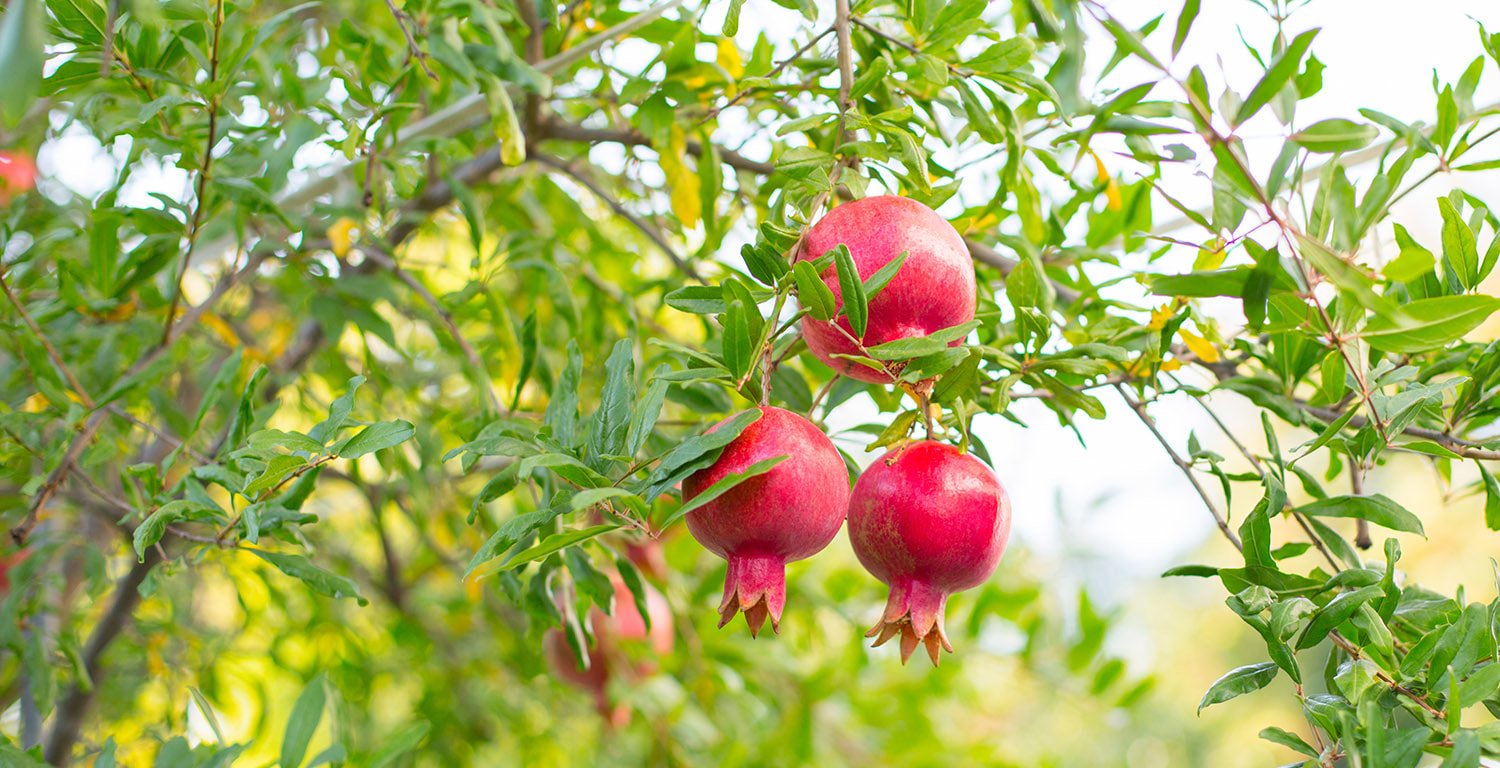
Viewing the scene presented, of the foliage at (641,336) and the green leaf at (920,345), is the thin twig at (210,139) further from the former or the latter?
the green leaf at (920,345)

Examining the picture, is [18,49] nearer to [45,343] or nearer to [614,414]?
[614,414]

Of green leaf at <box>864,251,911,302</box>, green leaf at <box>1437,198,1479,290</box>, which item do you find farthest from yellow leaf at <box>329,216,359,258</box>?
green leaf at <box>1437,198,1479,290</box>

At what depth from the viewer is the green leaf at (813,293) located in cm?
49

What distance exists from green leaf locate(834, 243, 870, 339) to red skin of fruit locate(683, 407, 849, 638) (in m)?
0.06

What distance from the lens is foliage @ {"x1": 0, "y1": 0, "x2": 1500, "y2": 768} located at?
0.53 meters

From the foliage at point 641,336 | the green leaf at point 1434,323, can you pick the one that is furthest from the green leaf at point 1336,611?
the green leaf at point 1434,323

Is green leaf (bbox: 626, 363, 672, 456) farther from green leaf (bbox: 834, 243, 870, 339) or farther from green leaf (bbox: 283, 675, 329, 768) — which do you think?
green leaf (bbox: 283, 675, 329, 768)

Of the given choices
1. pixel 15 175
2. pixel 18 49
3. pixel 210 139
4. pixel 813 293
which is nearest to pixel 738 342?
pixel 813 293

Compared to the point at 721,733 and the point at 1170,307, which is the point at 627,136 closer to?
the point at 1170,307

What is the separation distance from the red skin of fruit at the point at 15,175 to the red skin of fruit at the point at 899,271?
2.45ft

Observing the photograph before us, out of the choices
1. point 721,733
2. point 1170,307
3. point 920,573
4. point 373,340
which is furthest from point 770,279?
point 373,340

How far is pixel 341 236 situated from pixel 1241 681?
33.0 inches

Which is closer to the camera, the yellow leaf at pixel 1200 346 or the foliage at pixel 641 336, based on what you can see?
the foliage at pixel 641 336

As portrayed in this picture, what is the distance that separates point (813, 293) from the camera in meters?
0.50
